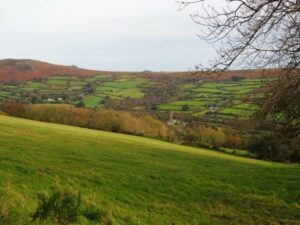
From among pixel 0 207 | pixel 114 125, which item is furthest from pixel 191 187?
pixel 114 125

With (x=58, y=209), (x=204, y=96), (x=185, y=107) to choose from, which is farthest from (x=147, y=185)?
(x=204, y=96)

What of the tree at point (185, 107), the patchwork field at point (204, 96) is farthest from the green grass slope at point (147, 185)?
the tree at point (185, 107)

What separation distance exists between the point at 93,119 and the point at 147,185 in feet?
131

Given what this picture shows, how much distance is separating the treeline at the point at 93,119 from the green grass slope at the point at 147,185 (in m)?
29.9

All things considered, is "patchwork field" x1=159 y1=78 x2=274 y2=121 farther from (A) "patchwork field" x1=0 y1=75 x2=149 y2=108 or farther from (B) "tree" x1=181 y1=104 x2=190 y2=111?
(A) "patchwork field" x1=0 y1=75 x2=149 y2=108

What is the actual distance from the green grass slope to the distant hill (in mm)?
105089

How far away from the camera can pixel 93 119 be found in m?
56.2

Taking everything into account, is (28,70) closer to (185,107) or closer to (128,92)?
(128,92)

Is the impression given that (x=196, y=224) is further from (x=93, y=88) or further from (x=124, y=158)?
(x=93, y=88)

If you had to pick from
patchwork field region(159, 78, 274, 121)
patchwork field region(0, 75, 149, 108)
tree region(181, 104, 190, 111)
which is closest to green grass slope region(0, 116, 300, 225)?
patchwork field region(159, 78, 274, 121)

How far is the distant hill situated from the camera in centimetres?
12625

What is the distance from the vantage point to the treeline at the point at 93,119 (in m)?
54.4

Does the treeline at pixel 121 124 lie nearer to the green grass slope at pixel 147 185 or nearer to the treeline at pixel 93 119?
the treeline at pixel 93 119

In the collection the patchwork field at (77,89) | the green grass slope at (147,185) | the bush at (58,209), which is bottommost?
the patchwork field at (77,89)
